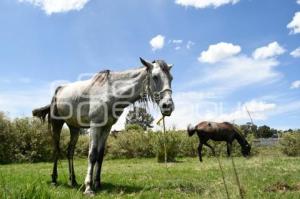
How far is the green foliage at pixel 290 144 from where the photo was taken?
29.4m

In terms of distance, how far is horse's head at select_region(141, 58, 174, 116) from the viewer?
7.41 meters

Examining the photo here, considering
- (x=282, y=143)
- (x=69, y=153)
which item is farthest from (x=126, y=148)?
→ (x=69, y=153)

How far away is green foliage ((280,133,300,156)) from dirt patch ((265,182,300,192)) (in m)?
23.0

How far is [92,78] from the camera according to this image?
28.6 ft

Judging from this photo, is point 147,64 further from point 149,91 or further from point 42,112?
point 42,112

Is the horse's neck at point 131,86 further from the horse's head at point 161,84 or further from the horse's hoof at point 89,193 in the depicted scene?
the horse's hoof at point 89,193

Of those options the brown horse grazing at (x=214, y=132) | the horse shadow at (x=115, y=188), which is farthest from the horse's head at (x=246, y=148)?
the horse shadow at (x=115, y=188)

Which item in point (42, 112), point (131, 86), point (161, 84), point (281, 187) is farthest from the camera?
point (42, 112)

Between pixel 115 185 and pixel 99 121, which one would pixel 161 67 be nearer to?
pixel 99 121

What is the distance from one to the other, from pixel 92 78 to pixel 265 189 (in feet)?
13.6

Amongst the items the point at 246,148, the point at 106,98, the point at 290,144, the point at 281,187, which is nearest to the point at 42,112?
the point at 106,98

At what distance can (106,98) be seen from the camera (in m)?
8.05

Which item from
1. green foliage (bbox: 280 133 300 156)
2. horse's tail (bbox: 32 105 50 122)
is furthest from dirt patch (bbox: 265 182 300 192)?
green foliage (bbox: 280 133 300 156)

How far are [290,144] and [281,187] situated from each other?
23812mm
